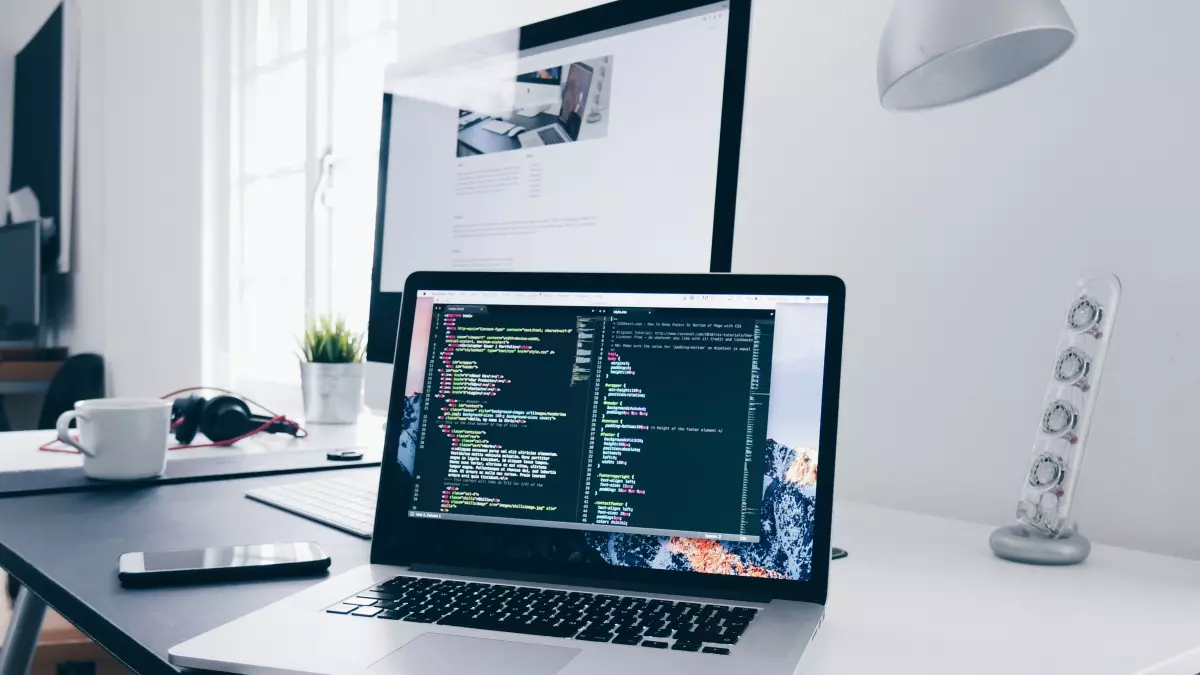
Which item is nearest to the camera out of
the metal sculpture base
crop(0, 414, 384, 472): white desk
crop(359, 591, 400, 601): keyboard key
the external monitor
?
crop(359, 591, 400, 601): keyboard key

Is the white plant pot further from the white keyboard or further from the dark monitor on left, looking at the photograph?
the dark monitor on left

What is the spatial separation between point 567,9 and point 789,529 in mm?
1018

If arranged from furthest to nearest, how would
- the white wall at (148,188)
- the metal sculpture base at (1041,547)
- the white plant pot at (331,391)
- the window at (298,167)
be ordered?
the white wall at (148,188), the window at (298,167), the white plant pot at (331,391), the metal sculpture base at (1041,547)

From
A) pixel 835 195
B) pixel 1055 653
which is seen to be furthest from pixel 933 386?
pixel 1055 653

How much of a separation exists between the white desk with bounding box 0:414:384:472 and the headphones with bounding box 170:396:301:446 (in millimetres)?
20

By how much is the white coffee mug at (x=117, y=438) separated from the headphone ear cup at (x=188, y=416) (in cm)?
26

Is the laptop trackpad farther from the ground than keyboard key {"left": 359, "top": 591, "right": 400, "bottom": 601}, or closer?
farther from the ground

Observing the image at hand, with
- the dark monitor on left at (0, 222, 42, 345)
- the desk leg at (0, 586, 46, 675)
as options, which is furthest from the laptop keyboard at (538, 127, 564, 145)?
the dark monitor on left at (0, 222, 42, 345)

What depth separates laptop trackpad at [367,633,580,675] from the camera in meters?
0.45

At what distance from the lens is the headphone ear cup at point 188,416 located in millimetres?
1205

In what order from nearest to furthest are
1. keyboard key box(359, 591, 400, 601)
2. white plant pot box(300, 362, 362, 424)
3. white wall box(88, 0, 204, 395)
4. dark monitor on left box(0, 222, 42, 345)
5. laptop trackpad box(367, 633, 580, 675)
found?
laptop trackpad box(367, 633, 580, 675)
keyboard key box(359, 591, 400, 601)
white plant pot box(300, 362, 362, 424)
white wall box(88, 0, 204, 395)
dark monitor on left box(0, 222, 42, 345)

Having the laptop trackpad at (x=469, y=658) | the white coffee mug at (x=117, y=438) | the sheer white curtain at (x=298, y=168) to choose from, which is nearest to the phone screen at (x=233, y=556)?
the laptop trackpad at (x=469, y=658)

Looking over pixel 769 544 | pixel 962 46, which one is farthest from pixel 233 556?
pixel 962 46

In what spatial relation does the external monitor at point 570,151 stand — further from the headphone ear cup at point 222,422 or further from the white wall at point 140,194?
the white wall at point 140,194
